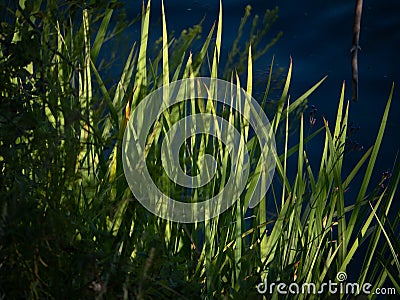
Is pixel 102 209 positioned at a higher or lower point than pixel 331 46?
lower

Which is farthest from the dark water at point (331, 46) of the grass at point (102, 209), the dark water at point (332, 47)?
the grass at point (102, 209)

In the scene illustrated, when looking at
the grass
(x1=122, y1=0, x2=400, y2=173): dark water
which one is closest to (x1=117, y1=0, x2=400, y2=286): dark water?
(x1=122, y1=0, x2=400, y2=173): dark water

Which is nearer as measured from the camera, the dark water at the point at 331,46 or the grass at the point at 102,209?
the grass at the point at 102,209

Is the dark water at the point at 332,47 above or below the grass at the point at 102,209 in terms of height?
above

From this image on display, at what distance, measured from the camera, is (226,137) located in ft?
5.47

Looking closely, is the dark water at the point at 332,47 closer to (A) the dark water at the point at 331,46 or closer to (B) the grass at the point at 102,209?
(A) the dark water at the point at 331,46

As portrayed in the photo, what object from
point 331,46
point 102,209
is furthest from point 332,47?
point 102,209

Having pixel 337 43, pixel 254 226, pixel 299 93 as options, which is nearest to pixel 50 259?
pixel 254 226

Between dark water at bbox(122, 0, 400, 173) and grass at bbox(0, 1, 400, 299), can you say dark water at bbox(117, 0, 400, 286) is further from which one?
grass at bbox(0, 1, 400, 299)

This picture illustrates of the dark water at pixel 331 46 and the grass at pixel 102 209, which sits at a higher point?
the dark water at pixel 331 46

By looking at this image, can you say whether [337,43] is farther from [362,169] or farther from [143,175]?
[143,175]

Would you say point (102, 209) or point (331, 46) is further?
point (331, 46)

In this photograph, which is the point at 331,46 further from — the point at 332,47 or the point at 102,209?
the point at 102,209

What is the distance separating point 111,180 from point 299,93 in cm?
133
